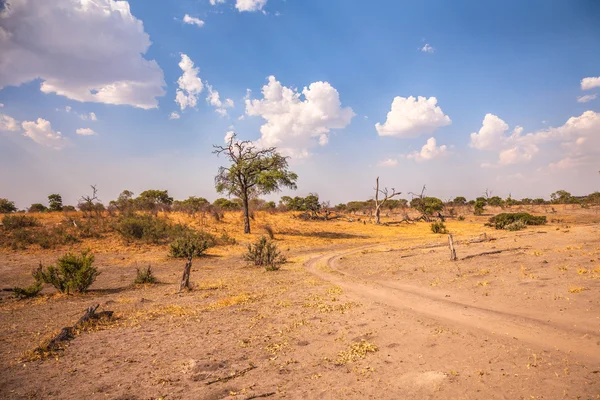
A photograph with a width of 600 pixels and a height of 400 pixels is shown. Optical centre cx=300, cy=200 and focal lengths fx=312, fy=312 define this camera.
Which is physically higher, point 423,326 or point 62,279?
point 62,279

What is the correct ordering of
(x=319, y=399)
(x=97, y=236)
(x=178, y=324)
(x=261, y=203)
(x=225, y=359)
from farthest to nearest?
1. (x=261, y=203)
2. (x=97, y=236)
3. (x=178, y=324)
4. (x=225, y=359)
5. (x=319, y=399)

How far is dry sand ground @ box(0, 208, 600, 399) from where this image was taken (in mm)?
5547

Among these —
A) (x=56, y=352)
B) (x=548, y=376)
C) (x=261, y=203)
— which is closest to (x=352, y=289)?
(x=548, y=376)

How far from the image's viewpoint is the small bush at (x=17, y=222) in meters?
26.6

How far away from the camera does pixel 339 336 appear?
7930 mm

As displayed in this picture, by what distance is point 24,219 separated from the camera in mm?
28156

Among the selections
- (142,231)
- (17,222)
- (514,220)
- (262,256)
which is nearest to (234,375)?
(262,256)

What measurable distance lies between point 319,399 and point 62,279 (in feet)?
45.7

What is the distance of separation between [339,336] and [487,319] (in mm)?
4106

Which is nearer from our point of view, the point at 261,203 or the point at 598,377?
the point at 598,377

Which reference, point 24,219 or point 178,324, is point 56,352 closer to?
point 178,324

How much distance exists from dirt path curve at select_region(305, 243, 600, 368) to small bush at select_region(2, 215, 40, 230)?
1147 inches

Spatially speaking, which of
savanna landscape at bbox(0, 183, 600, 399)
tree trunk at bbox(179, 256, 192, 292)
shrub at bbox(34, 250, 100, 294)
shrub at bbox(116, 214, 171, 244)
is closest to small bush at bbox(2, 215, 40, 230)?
shrub at bbox(116, 214, 171, 244)

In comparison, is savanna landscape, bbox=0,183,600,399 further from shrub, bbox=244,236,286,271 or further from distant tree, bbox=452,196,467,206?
distant tree, bbox=452,196,467,206
